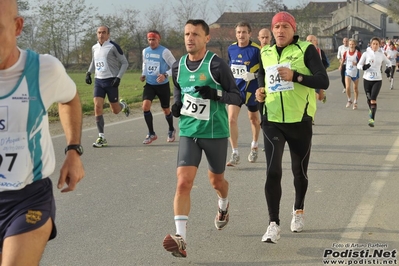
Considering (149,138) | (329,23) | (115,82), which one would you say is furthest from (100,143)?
(329,23)

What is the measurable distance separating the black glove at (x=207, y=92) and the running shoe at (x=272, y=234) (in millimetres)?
1190

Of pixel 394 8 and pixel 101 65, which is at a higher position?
pixel 394 8

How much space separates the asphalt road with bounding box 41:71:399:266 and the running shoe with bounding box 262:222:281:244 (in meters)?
0.07

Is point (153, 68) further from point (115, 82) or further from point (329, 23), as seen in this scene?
point (329, 23)

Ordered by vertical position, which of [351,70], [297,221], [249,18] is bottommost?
[297,221]

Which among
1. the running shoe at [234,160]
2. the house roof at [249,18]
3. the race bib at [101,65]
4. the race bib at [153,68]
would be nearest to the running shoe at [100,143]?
the race bib at [101,65]

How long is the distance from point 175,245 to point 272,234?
987mm

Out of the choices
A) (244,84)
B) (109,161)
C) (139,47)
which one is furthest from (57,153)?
(139,47)

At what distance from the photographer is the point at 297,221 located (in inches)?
235

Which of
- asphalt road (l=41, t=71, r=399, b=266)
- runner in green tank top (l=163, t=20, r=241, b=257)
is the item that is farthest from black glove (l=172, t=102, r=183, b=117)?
asphalt road (l=41, t=71, r=399, b=266)

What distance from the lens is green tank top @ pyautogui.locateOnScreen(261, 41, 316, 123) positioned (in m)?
5.82

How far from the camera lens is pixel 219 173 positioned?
577 centimetres

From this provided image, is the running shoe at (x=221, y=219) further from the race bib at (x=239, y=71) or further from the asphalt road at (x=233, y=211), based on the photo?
the race bib at (x=239, y=71)

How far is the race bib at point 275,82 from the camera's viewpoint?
19.3 feet
